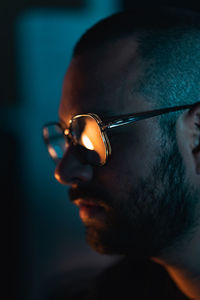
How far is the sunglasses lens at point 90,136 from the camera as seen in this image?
3.38 feet

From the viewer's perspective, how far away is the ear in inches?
39.9

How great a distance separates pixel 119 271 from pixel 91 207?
498 mm

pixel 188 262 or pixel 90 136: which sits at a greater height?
pixel 90 136

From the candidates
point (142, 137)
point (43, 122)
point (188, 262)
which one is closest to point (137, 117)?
point (142, 137)

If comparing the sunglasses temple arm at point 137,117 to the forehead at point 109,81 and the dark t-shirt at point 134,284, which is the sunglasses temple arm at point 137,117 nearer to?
the forehead at point 109,81

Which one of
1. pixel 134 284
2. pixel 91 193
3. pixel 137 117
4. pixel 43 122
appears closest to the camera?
pixel 137 117

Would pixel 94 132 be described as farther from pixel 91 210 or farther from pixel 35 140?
pixel 35 140

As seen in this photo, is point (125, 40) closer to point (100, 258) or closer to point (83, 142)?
point (83, 142)

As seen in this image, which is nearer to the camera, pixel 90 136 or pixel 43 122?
pixel 90 136

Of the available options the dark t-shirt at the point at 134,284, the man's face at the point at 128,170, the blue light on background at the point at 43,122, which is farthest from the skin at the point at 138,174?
the blue light on background at the point at 43,122

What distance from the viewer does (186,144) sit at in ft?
3.39

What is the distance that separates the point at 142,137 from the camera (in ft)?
3.38

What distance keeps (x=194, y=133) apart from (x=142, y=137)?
0.16m

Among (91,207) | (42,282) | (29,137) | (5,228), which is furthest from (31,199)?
(91,207)
